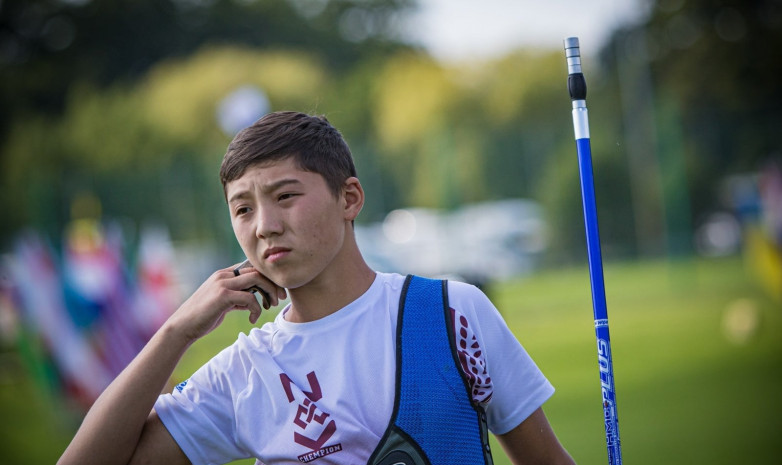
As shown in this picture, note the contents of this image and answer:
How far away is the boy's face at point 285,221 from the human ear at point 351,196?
0.32 feet

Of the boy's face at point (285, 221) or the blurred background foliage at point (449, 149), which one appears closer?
the boy's face at point (285, 221)

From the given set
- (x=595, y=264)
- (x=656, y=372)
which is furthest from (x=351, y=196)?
(x=656, y=372)

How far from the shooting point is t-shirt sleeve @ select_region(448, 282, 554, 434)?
233 cm

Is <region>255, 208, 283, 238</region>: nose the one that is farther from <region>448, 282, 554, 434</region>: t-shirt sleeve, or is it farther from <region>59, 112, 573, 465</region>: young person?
<region>448, 282, 554, 434</region>: t-shirt sleeve

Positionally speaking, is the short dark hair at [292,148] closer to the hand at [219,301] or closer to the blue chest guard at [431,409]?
the hand at [219,301]

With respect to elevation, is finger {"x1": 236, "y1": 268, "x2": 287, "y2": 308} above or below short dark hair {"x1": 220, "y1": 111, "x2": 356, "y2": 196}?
below

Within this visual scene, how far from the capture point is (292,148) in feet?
7.93

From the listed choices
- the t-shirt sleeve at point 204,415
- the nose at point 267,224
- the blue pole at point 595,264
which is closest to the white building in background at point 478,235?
the blue pole at point 595,264

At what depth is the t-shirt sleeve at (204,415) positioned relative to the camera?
2.39 metres

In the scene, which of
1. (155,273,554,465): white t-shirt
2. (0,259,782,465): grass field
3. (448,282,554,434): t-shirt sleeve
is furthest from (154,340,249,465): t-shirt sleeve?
(0,259,782,465): grass field

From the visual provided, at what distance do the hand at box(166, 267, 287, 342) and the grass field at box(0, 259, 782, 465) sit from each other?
540 centimetres

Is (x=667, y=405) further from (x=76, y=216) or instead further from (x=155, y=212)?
(x=155, y=212)

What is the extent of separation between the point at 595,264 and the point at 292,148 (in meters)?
0.89

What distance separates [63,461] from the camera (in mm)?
2291
